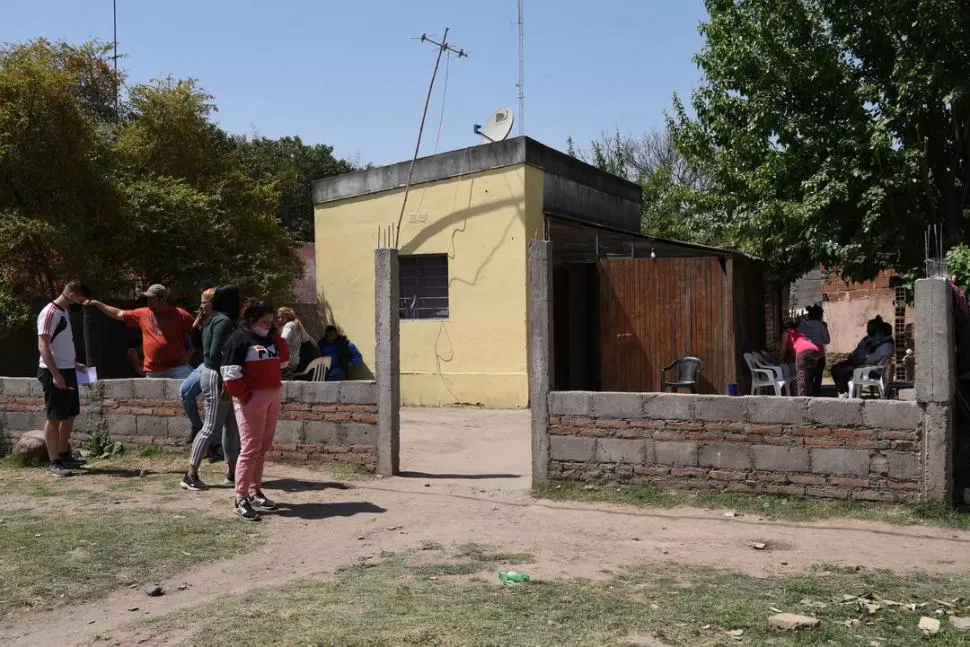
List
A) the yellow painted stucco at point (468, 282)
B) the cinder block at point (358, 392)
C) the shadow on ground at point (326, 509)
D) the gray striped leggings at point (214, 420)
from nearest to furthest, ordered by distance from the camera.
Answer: the shadow on ground at point (326, 509), the gray striped leggings at point (214, 420), the cinder block at point (358, 392), the yellow painted stucco at point (468, 282)

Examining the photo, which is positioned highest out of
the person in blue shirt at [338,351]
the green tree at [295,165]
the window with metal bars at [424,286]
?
the green tree at [295,165]

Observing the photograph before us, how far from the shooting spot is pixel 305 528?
→ 6.39m

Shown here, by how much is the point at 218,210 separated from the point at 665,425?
10517 millimetres

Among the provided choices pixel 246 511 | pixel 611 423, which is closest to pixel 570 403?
pixel 611 423

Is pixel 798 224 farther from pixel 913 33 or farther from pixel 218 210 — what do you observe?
pixel 218 210

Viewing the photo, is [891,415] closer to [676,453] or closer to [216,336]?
[676,453]

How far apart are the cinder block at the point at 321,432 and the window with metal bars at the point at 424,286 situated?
6.03m

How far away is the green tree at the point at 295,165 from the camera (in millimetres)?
28250

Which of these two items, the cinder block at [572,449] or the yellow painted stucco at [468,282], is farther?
the yellow painted stucco at [468,282]

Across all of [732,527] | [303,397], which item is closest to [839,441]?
[732,527]

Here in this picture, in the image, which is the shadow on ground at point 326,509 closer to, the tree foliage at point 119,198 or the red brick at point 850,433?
the red brick at point 850,433

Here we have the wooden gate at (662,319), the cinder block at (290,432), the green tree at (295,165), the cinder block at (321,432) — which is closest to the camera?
the cinder block at (321,432)

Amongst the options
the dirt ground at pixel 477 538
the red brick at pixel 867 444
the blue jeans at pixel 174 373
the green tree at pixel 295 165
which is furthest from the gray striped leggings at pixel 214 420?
the green tree at pixel 295 165

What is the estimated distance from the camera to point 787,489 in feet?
21.8
